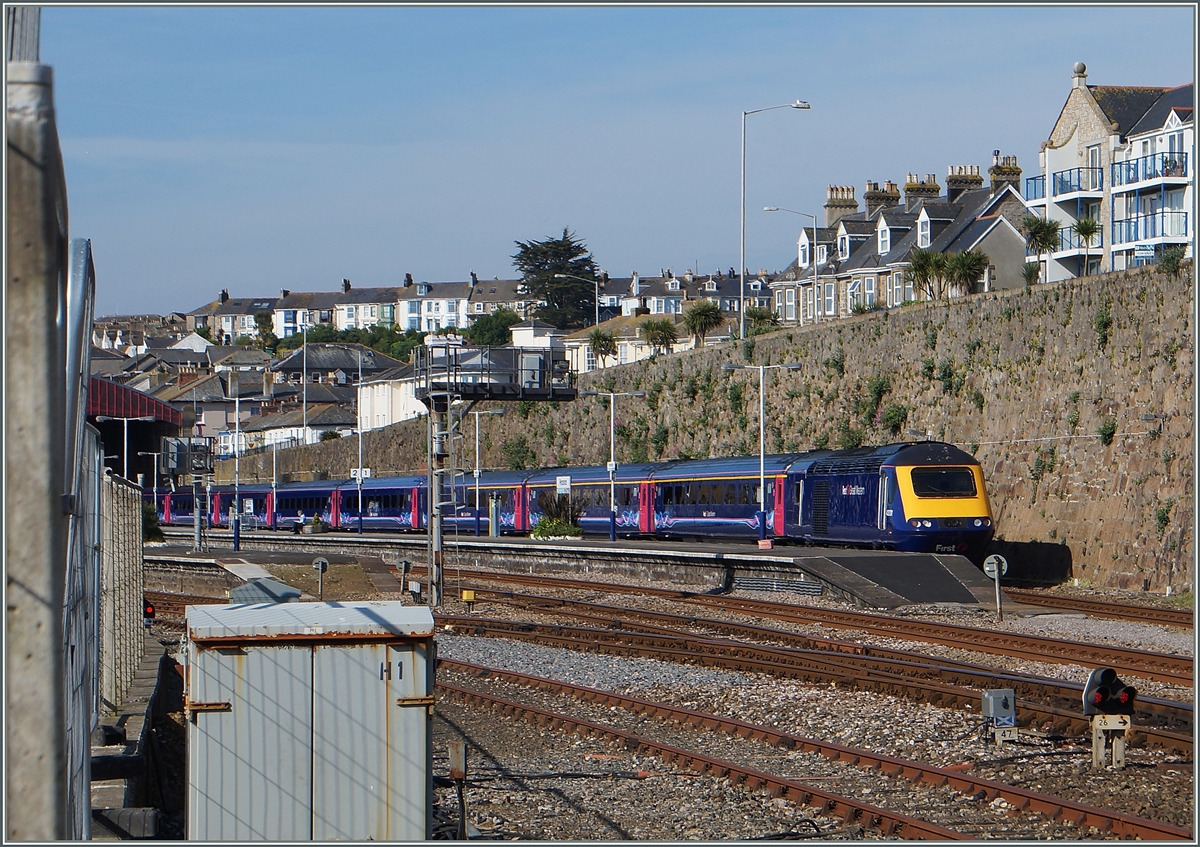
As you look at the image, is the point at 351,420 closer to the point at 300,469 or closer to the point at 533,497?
the point at 300,469

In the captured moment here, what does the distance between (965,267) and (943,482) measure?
16012mm

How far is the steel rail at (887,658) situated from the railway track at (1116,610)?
632 centimetres

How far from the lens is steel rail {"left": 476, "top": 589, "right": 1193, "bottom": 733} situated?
14117 mm

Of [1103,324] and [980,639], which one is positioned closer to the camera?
[980,639]

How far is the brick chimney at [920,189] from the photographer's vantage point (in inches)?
2680

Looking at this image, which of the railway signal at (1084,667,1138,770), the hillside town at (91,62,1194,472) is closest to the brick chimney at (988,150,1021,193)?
the hillside town at (91,62,1194,472)

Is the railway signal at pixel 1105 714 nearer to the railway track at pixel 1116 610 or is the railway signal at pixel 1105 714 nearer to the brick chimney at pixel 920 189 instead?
the railway track at pixel 1116 610

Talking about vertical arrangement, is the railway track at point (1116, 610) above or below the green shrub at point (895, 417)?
below

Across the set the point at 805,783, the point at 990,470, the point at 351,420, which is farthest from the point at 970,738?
the point at 351,420

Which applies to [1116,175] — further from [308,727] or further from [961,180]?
[308,727]

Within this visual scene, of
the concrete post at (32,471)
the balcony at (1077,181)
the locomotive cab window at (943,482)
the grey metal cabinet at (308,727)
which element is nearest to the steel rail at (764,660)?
the grey metal cabinet at (308,727)

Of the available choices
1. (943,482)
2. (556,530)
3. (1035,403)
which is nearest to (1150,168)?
(1035,403)

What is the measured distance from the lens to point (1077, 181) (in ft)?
163

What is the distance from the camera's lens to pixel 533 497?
46.5m
